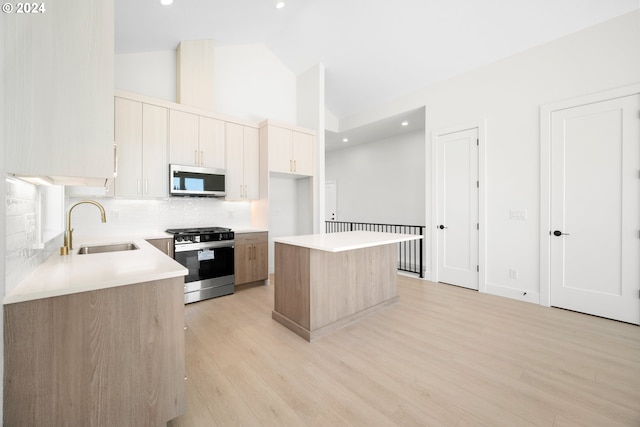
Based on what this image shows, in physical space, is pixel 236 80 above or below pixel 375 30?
below

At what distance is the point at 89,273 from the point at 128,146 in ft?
8.34

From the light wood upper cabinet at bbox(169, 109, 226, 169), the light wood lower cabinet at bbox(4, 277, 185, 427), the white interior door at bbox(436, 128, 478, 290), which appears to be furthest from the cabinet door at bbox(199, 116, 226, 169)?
the white interior door at bbox(436, 128, 478, 290)

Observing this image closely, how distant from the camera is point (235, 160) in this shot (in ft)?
13.9

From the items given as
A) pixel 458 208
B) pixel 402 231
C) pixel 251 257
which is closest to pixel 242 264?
pixel 251 257

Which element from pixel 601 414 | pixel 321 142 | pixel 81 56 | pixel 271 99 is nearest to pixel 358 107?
pixel 321 142

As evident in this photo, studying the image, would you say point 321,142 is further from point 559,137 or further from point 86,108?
point 86,108

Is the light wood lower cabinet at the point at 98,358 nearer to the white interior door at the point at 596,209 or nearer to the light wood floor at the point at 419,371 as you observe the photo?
the light wood floor at the point at 419,371

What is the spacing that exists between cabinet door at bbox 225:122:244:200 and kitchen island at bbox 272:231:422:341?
1700 millimetres

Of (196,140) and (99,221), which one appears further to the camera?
(196,140)

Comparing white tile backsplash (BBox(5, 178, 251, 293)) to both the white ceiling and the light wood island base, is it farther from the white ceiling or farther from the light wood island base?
the white ceiling

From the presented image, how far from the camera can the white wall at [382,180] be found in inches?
250

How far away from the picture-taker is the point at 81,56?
4.12 ft

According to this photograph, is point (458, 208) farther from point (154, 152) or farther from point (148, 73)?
point (148, 73)

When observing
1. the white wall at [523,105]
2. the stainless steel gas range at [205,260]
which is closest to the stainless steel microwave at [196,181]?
the stainless steel gas range at [205,260]
